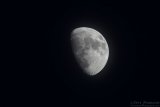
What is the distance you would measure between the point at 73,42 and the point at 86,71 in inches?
49.9

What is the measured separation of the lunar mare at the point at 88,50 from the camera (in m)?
8.31

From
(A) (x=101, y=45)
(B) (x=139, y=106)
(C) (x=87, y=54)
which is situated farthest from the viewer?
(B) (x=139, y=106)

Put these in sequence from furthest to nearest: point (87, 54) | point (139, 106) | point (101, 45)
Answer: point (139, 106), point (101, 45), point (87, 54)

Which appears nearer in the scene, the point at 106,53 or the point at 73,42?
the point at 73,42

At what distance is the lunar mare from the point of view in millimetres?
8310

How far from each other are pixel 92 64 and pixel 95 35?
127 cm

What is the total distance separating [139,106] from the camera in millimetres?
10359

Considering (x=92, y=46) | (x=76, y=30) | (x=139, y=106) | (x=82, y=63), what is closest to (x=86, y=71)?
(x=82, y=63)

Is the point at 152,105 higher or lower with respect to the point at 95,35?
lower

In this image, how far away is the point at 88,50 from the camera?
8.24m

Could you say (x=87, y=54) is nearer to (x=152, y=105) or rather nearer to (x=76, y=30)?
(x=76, y=30)

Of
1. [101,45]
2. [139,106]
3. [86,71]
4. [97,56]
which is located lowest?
→ [139,106]

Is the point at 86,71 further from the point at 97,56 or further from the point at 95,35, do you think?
the point at 95,35

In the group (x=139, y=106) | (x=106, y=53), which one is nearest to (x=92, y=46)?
(x=106, y=53)
